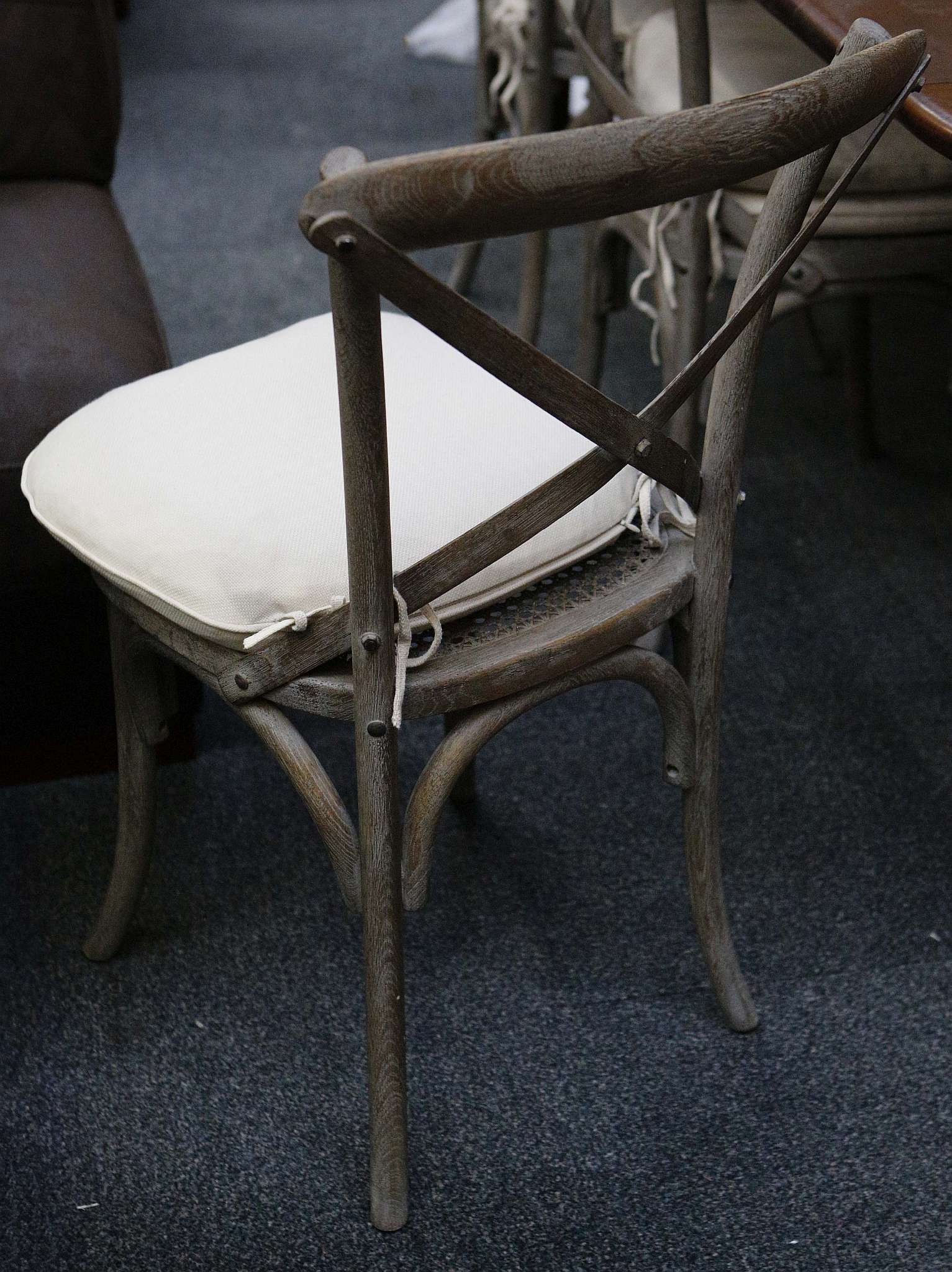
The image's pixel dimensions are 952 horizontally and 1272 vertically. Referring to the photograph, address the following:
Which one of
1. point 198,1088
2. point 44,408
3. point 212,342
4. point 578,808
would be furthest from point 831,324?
point 198,1088

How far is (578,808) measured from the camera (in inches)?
50.9

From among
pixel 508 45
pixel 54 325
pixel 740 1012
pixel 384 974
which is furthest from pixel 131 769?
pixel 508 45

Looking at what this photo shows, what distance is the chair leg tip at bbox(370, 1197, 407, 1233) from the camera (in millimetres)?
917

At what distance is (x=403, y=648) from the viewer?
755 millimetres

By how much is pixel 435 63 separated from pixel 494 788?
256 centimetres

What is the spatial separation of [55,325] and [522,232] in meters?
0.66

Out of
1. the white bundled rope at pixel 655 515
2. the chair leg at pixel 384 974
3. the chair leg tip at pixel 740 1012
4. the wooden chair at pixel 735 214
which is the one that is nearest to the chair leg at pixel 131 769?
the chair leg at pixel 384 974

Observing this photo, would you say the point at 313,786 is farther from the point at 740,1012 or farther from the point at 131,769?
the point at 740,1012

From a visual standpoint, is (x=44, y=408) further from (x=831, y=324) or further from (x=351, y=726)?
(x=831, y=324)

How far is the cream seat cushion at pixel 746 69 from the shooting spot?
1248mm

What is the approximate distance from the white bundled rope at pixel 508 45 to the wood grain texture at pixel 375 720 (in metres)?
1.31

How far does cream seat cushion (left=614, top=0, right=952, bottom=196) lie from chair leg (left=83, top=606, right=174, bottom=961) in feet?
2.28

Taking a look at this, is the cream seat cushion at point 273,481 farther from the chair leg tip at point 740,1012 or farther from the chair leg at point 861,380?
the chair leg at point 861,380

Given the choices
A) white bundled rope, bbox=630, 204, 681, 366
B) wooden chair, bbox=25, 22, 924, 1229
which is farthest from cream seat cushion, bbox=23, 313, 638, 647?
white bundled rope, bbox=630, 204, 681, 366
